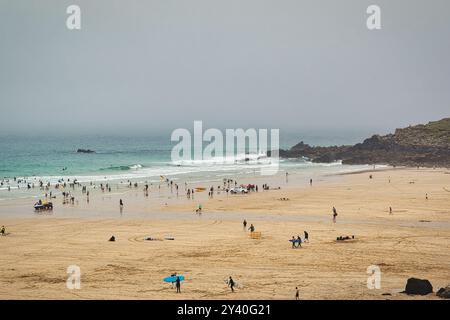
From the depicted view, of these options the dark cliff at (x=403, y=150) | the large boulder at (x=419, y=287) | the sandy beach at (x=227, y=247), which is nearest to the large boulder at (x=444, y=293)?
the sandy beach at (x=227, y=247)

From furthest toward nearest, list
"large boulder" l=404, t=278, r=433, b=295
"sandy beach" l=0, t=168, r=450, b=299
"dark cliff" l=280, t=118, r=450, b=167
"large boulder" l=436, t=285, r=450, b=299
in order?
"dark cliff" l=280, t=118, r=450, b=167
"sandy beach" l=0, t=168, r=450, b=299
"large boulder" l=404, t=278, r=433, b=295
"large boulder" l=436, t=285, r=450, b=299

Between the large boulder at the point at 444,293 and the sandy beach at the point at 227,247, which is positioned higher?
the large boulder at the point at 444,293

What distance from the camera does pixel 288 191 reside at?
5397cm

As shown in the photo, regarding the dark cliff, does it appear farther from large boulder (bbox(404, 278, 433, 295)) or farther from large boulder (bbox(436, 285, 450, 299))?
large boulder (bbox(436, 285, 450, 299))

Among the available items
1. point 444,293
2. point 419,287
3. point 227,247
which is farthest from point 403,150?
point 444,293

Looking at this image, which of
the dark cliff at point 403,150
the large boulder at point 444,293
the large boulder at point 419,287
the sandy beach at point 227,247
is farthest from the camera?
the dark cliff at point 403,150

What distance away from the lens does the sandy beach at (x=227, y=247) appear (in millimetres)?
19906

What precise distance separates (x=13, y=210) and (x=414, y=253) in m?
31.6

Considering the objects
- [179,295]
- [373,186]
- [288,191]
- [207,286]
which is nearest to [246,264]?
[207,286]

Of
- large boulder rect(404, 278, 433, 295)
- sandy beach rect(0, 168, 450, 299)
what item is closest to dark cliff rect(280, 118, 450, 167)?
sandy beach rect(0, 168, 450, 299)

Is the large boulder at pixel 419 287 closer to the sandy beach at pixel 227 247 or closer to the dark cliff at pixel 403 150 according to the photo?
the sandy beach at pixel 227 247

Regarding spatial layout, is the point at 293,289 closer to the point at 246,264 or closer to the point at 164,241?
the point at 246,264

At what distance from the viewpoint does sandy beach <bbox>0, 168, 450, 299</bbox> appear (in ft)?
65.3

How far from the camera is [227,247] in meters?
27.4
